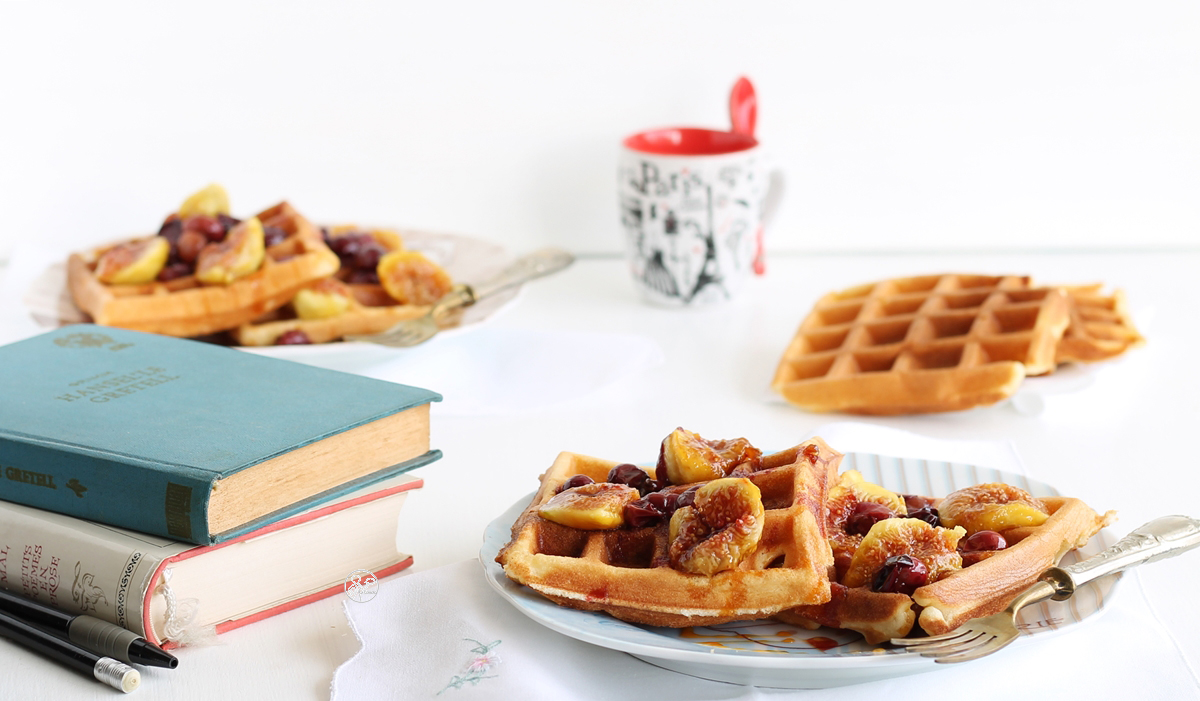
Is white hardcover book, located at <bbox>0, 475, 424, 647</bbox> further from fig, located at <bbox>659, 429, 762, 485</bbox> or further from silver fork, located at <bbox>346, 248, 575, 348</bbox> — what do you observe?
silver fork, located at <bbox>346, 248, 575, 348</bbox>

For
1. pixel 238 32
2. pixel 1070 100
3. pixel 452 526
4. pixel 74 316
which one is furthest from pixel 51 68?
pixel 1070 100

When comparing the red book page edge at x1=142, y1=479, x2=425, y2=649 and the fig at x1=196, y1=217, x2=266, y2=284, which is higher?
the fig at x1=196, y1=217, x2=266, y2=284

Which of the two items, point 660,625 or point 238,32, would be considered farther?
point 238,32

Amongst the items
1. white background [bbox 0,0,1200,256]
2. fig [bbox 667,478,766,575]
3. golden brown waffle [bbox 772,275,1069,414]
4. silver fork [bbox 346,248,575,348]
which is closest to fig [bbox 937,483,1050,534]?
fig [bbox 667,478,766,575]

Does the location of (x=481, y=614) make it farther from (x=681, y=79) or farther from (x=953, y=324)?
(x=681, y=79)

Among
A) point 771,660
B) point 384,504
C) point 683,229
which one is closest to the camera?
point 771,660

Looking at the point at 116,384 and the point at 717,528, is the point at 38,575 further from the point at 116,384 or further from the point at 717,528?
the point at 717,528
